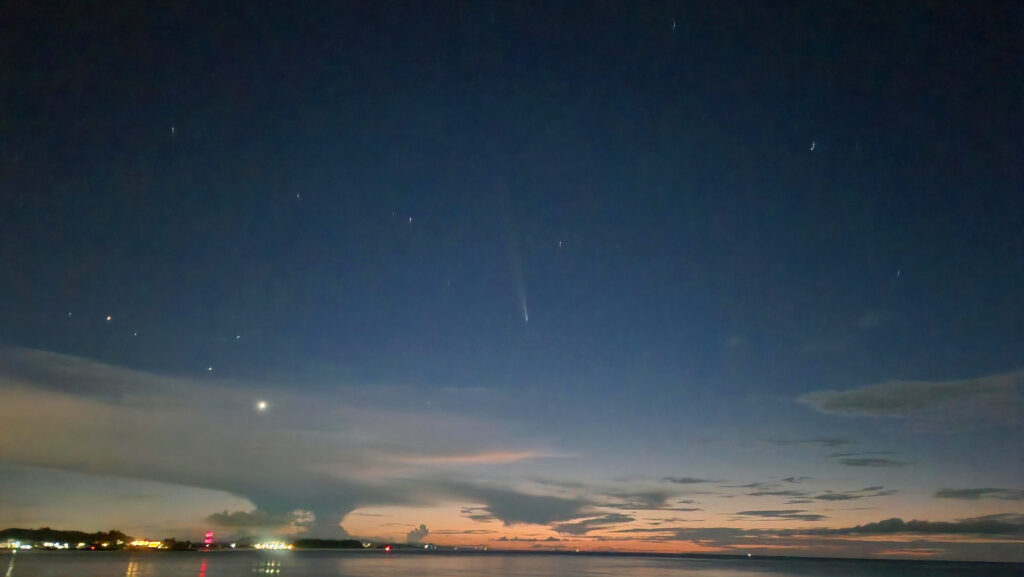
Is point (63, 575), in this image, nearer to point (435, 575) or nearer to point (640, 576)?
point (435, 575)

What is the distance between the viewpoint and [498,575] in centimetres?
9244

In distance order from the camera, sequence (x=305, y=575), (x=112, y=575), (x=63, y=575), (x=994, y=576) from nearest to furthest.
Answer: (x=63, y=575) < (x=112, y=575) < (x=305, y=575) < (x=994, y=576)

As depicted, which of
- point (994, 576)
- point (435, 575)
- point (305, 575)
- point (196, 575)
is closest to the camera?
point (196, 575)

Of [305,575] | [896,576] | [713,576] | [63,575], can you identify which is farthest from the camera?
[896,576]

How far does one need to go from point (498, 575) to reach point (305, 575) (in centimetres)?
2417

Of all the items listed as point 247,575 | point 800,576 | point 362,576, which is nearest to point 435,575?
point 362,576

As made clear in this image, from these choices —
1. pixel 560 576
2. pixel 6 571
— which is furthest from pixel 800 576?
pixel 6 571

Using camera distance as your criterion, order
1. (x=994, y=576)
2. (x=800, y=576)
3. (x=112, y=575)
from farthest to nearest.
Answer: (x=994, y=576), (x=800, y=576), (x=112, y=575)

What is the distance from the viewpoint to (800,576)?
11250 cm

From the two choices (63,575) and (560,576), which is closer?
(63,575)

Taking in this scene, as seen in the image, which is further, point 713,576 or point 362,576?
point 713,576

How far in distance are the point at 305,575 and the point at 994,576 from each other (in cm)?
12885

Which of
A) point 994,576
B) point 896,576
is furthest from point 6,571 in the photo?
point 994,576

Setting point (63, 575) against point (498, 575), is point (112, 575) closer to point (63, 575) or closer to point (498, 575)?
point (63, 575)
